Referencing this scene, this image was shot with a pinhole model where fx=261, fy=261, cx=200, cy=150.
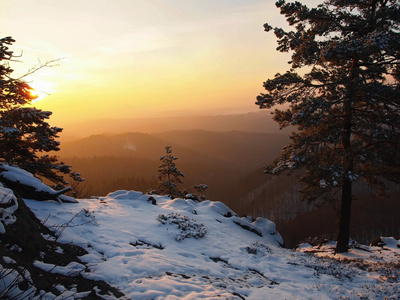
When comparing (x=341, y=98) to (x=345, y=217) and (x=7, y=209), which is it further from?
(x=7, y=209)

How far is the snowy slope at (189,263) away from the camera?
6.12 m

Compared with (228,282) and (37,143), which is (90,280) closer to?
(228,282)

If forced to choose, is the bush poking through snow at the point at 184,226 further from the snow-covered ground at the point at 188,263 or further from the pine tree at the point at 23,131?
the pine tree at the point at 23,131

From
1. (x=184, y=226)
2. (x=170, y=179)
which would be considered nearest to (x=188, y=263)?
(x=184, y=226)

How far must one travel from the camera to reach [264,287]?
7.30m

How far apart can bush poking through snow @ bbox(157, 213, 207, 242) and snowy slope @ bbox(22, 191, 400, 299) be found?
0.04 metres

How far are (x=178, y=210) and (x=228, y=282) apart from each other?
→ 753cm

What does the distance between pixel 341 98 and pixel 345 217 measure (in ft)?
19.5

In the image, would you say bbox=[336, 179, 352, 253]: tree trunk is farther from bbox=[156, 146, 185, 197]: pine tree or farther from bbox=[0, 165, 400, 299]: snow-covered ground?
bbox=[156, 146, 185, 197]: pine tree

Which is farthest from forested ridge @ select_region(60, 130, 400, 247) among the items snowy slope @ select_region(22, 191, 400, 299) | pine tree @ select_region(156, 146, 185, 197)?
snowy slope @ select_region(22, 191, 400, 299)

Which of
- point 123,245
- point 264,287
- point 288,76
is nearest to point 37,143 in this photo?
point 123,245

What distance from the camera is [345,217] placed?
1276 cm

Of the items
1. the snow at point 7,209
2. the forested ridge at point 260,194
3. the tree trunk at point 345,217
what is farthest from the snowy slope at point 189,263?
the forested ridge at point 260,194

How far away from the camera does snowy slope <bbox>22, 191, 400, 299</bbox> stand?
612 centimetres
